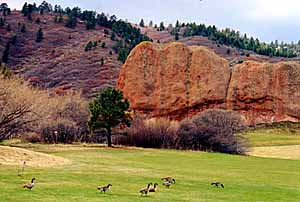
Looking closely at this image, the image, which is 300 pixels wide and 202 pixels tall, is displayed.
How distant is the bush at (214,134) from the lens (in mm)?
65875

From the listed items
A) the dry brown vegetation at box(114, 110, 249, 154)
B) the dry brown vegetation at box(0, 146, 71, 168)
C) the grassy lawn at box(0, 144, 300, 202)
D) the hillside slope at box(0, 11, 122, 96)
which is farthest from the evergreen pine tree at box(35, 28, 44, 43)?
the grassy lawn at box(0, 144, 300, 202)

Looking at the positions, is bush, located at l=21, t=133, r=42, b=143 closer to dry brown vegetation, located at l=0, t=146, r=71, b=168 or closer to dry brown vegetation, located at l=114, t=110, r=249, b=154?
dry brown vegetation, located at l=114, t=110, r=249, b=154

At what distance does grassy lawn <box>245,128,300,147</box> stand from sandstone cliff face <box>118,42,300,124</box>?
2.62 metres

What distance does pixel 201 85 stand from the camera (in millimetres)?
85812

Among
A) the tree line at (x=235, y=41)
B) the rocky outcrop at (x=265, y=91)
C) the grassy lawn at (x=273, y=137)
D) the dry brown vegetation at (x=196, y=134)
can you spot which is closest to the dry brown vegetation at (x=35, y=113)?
the dry brown vegetation at (x=196, y=134)

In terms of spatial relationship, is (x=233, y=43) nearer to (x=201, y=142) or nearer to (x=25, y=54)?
(x=25, y=54)

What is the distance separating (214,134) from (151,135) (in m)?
7.20

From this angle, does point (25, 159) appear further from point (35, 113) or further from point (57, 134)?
point (57, 134)

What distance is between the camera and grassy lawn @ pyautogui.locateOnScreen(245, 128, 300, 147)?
244 ft

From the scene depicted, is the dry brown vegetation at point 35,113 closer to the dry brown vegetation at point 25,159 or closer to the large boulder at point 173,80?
the large boulder at point 173,80

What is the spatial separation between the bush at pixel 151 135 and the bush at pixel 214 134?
108 centimetres

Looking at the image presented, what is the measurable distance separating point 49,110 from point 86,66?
56.4m

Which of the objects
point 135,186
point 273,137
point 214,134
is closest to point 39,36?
point 273,137

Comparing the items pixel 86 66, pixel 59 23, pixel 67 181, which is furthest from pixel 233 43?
pixel 67 181
